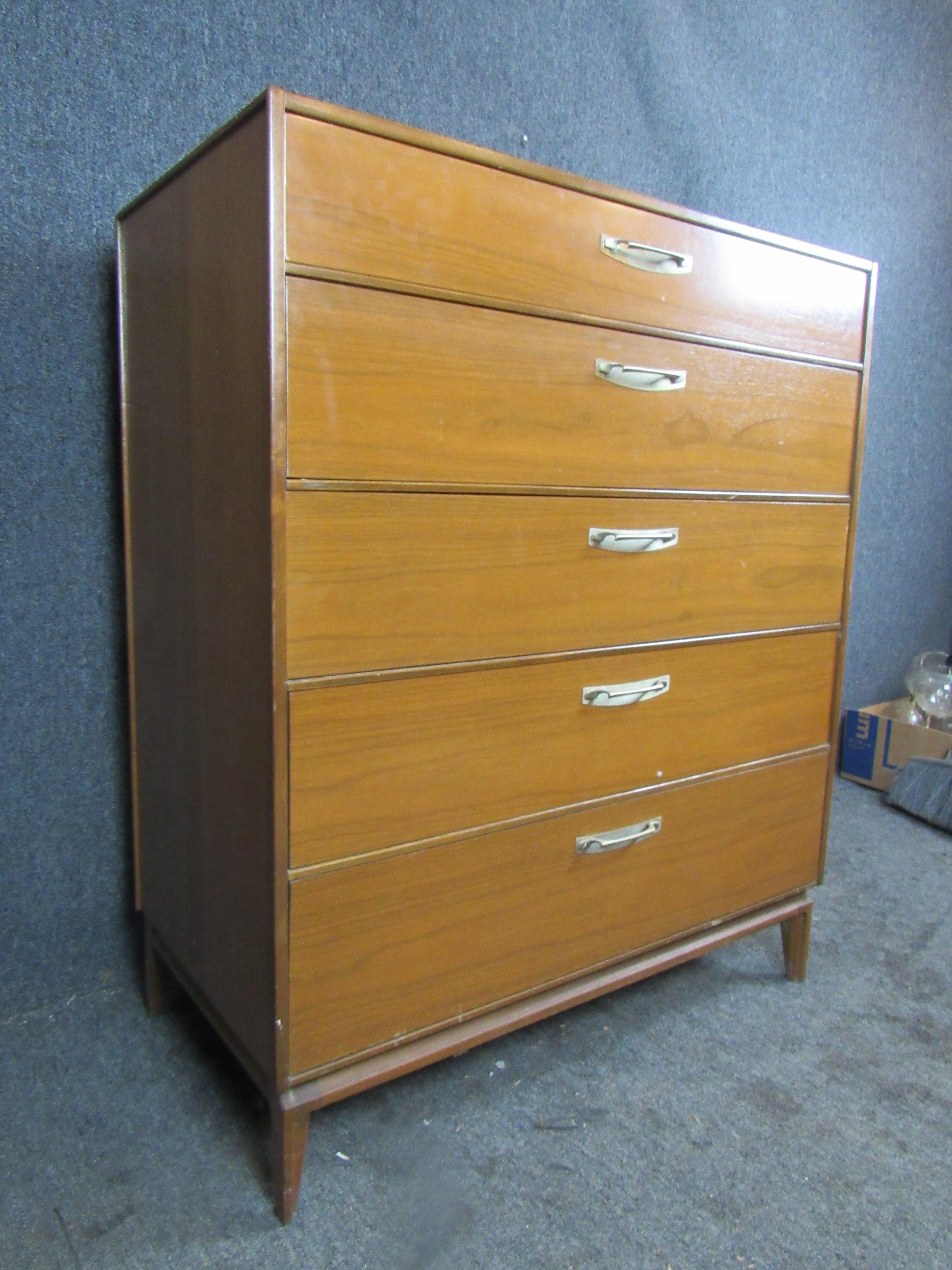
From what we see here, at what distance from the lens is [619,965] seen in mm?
1199

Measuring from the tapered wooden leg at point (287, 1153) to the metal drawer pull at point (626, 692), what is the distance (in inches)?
20.7

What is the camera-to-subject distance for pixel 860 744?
7.56 ft

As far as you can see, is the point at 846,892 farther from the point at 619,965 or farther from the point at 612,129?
the point at 612,129

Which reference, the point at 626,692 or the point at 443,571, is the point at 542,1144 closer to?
the point at 626,692

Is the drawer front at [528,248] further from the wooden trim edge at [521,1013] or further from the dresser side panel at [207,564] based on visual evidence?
the wooden trim edge at [521,1013]

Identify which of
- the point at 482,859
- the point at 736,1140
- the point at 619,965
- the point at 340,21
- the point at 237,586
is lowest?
the point at 736,1140

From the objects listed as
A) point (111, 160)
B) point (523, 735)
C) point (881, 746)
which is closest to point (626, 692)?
point (523, 735)

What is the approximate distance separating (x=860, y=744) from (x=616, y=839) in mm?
1409

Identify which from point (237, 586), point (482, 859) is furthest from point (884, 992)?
point (237, 586)

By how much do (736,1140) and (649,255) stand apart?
3.32ft

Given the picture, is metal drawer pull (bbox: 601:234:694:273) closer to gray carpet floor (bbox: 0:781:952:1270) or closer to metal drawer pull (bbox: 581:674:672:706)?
metal drawer pull (bbox: 581:674:672:706)

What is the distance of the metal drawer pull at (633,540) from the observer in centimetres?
104

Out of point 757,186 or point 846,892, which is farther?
point 757,186

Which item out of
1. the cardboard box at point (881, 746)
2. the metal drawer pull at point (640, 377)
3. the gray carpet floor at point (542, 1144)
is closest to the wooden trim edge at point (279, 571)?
the gray carpet floor at point (542, 1144)
